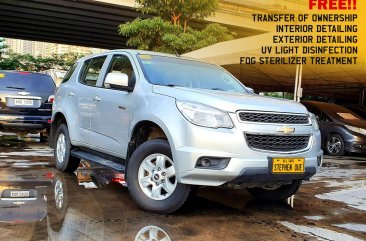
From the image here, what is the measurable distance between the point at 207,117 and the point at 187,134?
0.25 m

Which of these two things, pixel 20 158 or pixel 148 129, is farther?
pixel 20 158

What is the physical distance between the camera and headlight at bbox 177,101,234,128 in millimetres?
3947

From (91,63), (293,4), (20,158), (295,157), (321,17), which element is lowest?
(20,158)

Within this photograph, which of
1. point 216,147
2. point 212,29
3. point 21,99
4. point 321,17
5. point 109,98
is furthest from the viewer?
point 212,29

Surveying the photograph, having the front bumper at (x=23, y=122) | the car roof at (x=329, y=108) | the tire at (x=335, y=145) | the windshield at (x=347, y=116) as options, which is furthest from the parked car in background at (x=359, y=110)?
the front bumper at (x=23, y=122)

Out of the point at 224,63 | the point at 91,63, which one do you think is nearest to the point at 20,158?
the point at 91,63

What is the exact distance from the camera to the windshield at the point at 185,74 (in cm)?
494

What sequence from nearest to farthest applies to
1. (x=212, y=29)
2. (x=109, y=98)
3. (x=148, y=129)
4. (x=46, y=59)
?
(x=148, y=129) < (x=109, y=98) < (x=212, y=29) < (x=46, y=59)

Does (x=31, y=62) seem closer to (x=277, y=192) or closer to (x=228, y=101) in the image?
(x=277, y=192)

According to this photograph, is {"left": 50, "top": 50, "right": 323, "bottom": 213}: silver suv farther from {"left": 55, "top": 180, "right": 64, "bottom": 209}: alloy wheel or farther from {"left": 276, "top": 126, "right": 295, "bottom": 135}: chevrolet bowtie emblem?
{"left": 55, "top": 180, "right": 64, "bottom": 209}: alloy wheel

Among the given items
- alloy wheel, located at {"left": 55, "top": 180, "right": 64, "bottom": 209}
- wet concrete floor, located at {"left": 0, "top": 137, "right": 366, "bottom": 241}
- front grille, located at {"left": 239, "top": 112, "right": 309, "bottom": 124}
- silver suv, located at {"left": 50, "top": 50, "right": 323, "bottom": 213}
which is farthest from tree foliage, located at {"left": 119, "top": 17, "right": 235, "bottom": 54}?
front grille, located at {"left": 239, "top": 112, "right": 309, "bottom": 124}

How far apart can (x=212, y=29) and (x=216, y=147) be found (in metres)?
15.2

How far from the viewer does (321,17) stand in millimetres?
11641

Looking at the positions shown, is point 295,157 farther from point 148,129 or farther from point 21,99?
point 21,99
